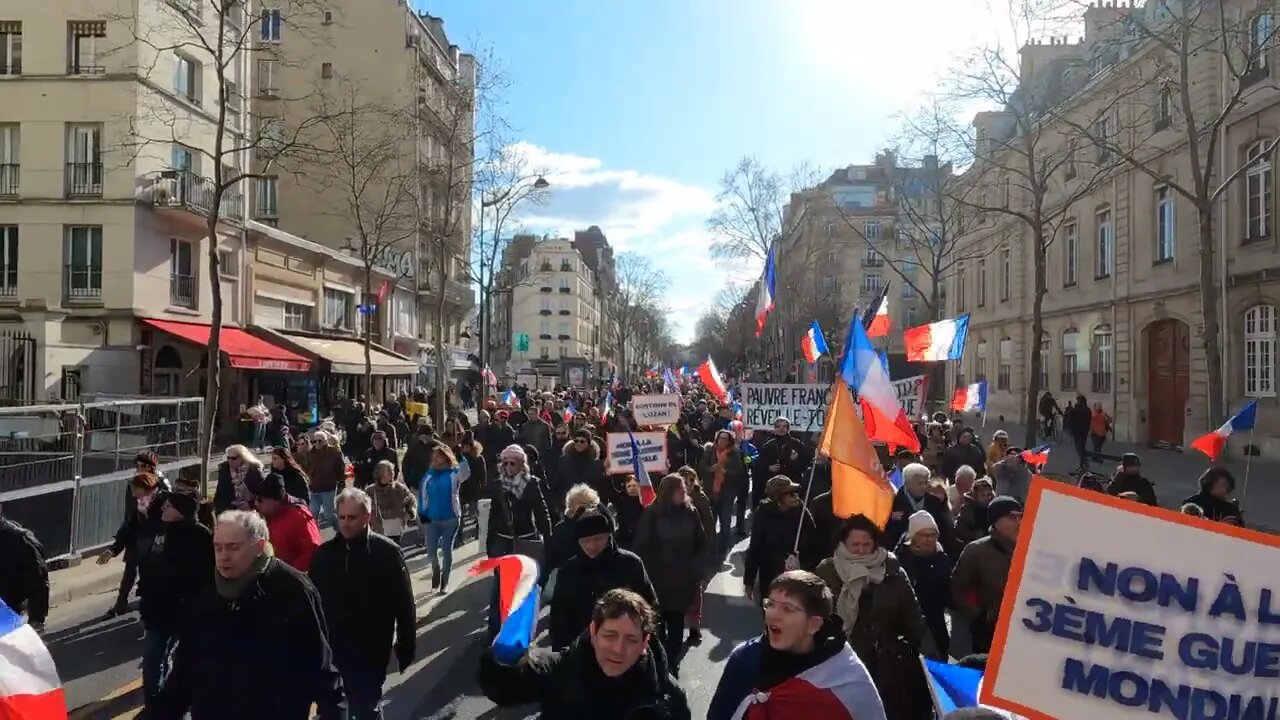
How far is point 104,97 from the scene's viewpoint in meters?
23.9

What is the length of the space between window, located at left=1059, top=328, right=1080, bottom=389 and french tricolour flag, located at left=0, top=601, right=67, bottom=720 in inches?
1371

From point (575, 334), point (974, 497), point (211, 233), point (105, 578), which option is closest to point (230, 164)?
point (211, 233)

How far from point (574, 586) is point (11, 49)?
25.6 meters

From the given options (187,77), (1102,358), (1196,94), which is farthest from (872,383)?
(1102,358)

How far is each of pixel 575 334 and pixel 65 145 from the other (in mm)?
86084

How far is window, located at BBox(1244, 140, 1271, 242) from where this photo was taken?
74.8 feet

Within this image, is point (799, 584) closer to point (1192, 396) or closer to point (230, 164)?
point (1192, 396)

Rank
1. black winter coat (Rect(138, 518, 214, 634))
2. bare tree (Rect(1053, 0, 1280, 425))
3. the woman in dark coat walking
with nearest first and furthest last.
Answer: black winter coat (Rect(138, 518, 214, 634)) → the woman in dark coat walking → bare tree (Rect(1053, 0, 1280, 425))

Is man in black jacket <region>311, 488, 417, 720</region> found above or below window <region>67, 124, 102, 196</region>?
below

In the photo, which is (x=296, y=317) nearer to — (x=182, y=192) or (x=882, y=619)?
(x=182, y=192)

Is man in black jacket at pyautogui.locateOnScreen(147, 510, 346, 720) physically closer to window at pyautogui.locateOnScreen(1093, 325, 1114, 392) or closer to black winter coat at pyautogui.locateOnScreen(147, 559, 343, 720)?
black winter coat at pyautogui.locateOnScreen(147, 559, 343, 720)

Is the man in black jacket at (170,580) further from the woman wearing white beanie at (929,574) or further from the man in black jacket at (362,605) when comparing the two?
the woman wearing white beanie at (929,574)

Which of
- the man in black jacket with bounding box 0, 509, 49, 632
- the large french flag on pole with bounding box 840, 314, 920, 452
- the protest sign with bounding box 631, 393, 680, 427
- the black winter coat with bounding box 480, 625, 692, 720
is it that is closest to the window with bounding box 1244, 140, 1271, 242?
the protest sign with bounding box 631, 393, 680, 427

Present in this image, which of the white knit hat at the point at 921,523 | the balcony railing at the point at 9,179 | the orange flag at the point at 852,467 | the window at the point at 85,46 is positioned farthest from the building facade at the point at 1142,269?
the balcony railing at the point at 9,179
